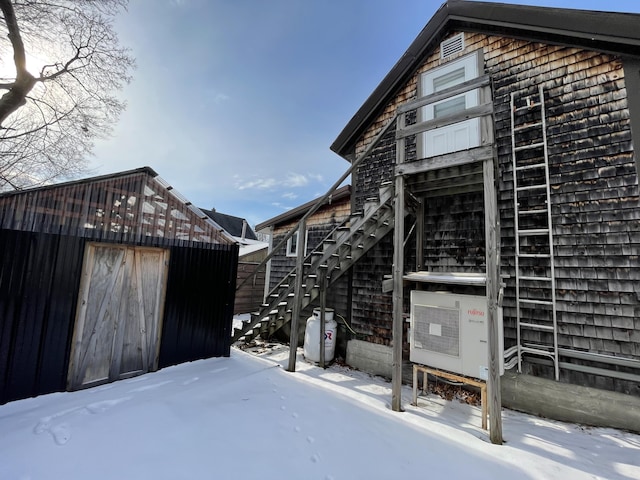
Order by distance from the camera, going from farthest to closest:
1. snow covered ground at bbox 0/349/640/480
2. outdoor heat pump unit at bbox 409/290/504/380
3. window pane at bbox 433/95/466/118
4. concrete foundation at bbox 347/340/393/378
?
window pane at bbox 433/95/466/118 → concrete foundation at bbox 347/340/393/378 → outdoor heat pump unit at bbox 409/290/504/380 → snow covered ground at bbox 0/349/640/480

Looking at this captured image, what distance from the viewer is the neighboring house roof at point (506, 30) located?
3.76 metres

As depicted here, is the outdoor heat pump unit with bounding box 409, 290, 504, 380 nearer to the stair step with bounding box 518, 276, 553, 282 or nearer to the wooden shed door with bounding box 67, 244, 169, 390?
the stair step with bounding box 518, 276, 553, 282

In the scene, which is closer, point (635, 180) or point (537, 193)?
point (635, 180)

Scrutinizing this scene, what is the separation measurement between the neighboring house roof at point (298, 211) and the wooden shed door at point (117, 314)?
158 inches

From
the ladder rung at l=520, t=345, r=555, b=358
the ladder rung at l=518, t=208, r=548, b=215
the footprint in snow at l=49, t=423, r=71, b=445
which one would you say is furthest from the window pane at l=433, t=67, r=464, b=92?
the footprint in snow at l=49, t=423, r=71, b=445

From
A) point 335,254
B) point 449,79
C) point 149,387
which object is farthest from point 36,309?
point 449,79

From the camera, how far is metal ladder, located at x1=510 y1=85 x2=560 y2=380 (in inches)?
156

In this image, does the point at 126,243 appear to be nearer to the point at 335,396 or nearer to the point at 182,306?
the point at 182,306

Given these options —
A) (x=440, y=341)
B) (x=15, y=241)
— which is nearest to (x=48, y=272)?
(x=15, y=241)

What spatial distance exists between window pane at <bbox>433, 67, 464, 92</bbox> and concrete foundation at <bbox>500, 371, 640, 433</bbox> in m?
5.58

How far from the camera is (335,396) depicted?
4.02 meters

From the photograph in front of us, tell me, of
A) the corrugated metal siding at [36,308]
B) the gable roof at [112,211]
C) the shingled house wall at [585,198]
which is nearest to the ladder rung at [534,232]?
the shingled house wall at [585,198]

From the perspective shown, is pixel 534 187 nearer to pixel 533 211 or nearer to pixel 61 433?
pixel 533 211

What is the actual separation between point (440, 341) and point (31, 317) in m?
5.29
